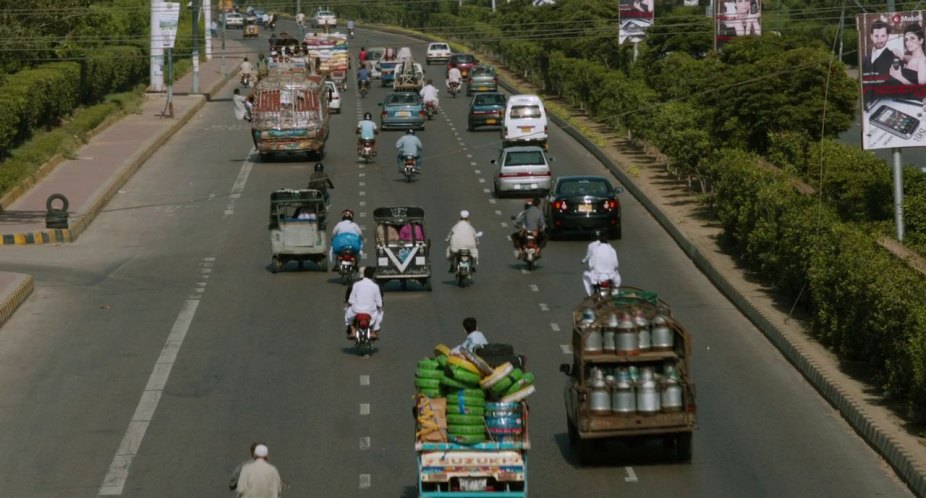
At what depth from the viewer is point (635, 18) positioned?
219 feet

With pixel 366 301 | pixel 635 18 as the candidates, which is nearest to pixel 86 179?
pixel 366 301

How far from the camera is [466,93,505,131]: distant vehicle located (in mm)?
60375

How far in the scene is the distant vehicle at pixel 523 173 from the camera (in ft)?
143

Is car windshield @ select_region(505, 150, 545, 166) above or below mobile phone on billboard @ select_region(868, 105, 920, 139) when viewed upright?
below

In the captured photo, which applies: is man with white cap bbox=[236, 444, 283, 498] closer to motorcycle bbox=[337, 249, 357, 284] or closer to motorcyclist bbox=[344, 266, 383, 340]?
motorcyclist bbox=[344, 266, 383, 340]

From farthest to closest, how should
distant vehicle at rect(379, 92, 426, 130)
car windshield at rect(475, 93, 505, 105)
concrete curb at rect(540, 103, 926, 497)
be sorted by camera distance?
car windshield at rect(475, 93, 505, 105) → distant vehicle at rect(379, 92, 426, 130) → concrete curb at rect(540, 103, 926, 497)

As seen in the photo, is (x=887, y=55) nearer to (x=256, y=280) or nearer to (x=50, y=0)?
(x=256, y=280)

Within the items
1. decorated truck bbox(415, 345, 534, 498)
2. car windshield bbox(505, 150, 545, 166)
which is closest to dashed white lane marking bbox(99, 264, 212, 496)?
decorated truck bbox(415, 345, 534, 498)

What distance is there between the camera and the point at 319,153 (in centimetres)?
5172

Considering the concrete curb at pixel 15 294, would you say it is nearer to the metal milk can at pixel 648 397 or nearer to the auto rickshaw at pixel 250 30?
the metal milk can at pixel 648 397

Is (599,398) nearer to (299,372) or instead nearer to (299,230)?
(299,372)

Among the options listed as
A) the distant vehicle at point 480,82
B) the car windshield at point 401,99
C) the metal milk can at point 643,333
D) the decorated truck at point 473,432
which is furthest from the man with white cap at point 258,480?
the distant vehicle at point 480,82

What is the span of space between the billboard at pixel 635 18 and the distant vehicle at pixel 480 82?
9296 millimetres

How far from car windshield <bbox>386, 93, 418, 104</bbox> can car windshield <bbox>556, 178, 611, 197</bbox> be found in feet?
81.3
